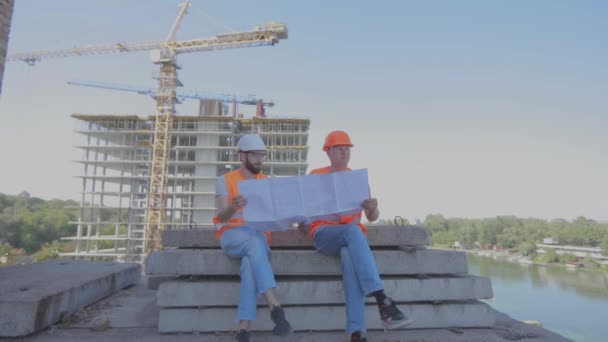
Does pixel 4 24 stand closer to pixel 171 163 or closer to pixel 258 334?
pixel 258 334

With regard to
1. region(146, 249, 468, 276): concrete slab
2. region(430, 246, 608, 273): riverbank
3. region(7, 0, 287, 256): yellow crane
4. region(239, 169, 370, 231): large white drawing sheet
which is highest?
region(7, 0, 287, 256): yellow crane

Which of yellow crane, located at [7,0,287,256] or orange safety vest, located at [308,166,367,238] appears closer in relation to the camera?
orange safety vest, located at [308,166,367,238]

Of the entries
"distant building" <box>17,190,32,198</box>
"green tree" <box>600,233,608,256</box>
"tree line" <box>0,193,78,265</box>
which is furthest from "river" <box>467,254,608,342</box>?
"distant building" <box>17,190,32,198</box>

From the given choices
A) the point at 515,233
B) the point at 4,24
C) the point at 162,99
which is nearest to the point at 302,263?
the point at 4,24

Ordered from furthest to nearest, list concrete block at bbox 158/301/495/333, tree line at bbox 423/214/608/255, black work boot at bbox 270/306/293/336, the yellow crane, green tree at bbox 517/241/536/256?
green tree at bbox 517/241/536/256 → tree line at bbox 423/214/608/255 → the yellow crane → concrete block at bbox 158/301/495/333 → black work boot at bbox 270/306/293/336

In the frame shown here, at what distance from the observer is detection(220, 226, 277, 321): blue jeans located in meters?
2.87

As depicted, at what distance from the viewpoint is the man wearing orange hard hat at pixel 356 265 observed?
9.55ft

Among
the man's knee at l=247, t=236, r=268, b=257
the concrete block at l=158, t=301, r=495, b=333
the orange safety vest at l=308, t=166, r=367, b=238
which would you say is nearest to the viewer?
the man's knee at l=247, t=236, r=268, b=257

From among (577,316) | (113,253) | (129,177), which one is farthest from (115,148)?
(577,316)

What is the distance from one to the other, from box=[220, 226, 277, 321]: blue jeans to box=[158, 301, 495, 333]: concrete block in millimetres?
497

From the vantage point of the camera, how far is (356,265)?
303cm

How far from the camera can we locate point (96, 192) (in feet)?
225

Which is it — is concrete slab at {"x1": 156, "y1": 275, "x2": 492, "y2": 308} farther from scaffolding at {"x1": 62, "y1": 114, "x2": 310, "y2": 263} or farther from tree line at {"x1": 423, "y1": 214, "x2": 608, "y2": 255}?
tree line at {"x1": 423, "y1": 214, "x2": 608, "y2": 255}

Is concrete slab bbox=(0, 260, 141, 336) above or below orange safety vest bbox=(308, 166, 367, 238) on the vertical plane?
below
